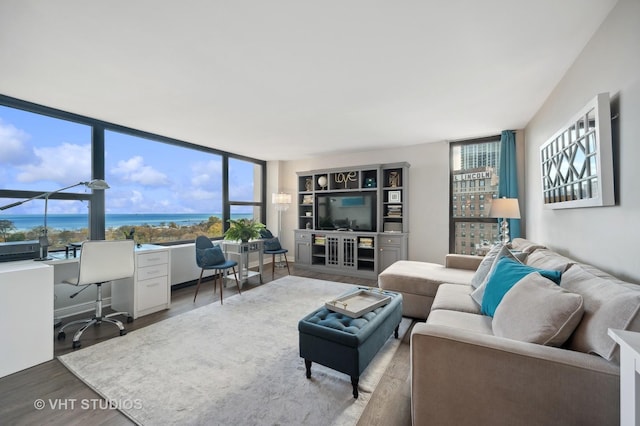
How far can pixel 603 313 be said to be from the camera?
1.04 meters

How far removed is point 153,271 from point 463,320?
129 inches

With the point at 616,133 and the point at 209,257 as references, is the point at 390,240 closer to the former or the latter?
the point at 209,257

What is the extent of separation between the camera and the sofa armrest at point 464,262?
3.13 metres

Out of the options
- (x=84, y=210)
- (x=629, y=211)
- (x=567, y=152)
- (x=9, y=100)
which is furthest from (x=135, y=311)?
(x=567, y=152)

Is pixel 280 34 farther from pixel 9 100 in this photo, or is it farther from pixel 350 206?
pixel 350 206

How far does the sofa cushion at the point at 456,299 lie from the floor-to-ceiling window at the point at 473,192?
2.01 meters

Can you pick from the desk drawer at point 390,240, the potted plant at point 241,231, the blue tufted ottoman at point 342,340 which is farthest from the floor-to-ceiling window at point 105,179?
the desk drawer at point 390,240

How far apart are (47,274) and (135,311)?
3.13 feet

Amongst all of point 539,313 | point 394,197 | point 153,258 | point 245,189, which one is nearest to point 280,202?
point 245,189

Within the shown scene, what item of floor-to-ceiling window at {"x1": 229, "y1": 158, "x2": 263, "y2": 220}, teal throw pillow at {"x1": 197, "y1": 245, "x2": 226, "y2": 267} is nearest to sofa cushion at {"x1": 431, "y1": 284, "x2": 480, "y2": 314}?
teal throw pillow at {"x1": 197, "y1": 245, "x2": 226, "y2": 267}

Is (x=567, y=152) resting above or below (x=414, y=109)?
below

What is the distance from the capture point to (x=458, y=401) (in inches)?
45.9

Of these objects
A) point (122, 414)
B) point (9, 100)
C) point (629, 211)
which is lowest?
point (122, 414)

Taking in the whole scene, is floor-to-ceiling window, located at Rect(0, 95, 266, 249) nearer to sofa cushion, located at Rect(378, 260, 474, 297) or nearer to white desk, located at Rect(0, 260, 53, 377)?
white desk, located at Rect(0, 260, 53, 377)
